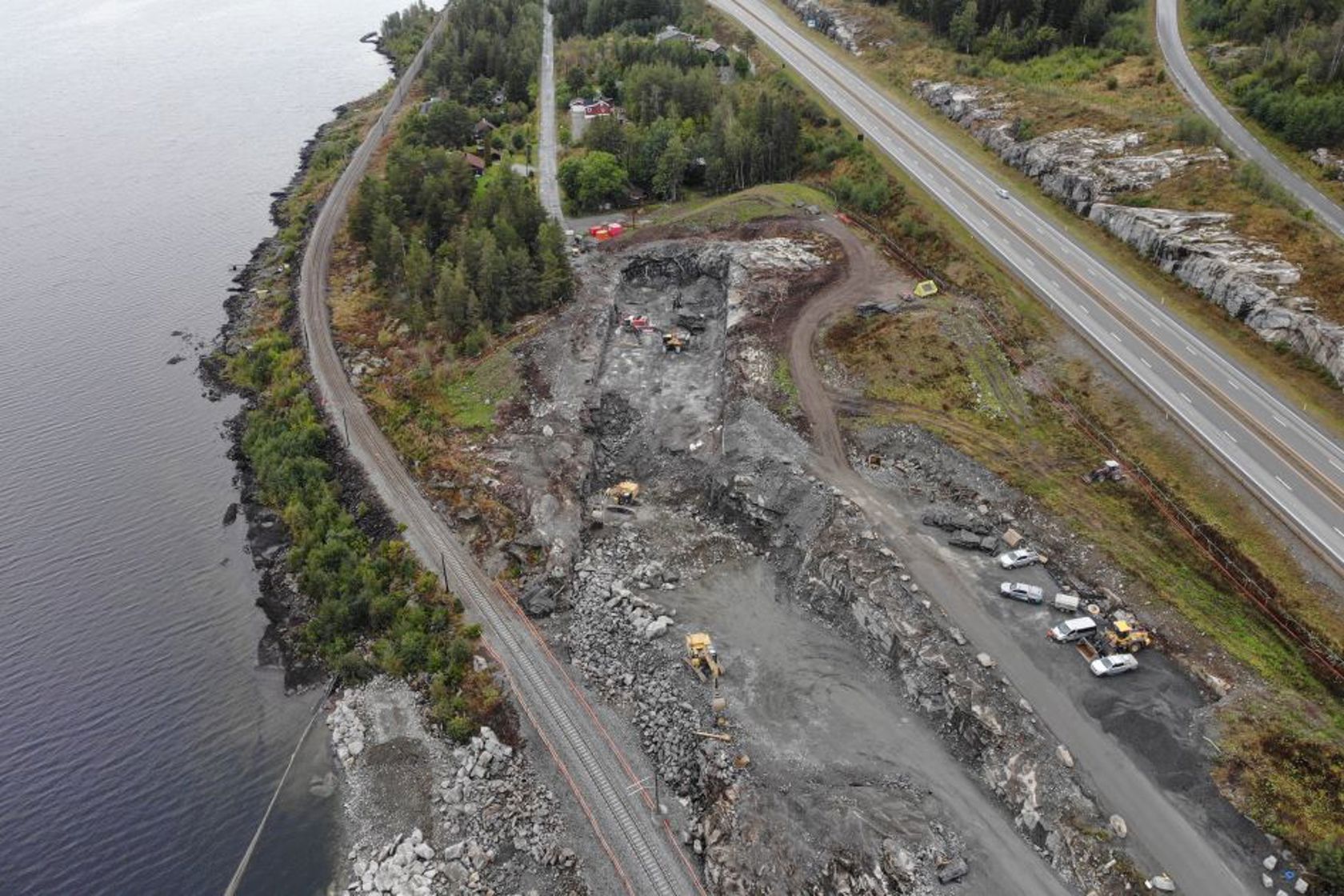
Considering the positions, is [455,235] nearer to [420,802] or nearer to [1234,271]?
[420,802]

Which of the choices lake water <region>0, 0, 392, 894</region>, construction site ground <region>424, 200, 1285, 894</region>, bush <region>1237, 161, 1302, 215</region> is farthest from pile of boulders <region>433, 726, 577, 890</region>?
bush <region>1237, 161, 1302, 215</region>

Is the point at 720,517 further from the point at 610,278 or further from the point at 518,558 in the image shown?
the point at 610,278

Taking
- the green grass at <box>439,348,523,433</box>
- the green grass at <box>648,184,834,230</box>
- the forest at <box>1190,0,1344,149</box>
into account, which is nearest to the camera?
the green grass at <box>439,348,523,433</box>

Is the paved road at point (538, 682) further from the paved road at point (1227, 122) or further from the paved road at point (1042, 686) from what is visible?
the paved road at point (1227, 122)

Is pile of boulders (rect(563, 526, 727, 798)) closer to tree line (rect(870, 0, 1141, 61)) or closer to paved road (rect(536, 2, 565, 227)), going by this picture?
paved road (rect(536, 2, 565, 227))

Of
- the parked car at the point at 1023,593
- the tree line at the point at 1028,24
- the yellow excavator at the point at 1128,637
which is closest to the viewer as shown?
the yellow excavator at the point at 1128,637

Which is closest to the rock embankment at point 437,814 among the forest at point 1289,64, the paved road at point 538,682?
the paved road at point 538,682

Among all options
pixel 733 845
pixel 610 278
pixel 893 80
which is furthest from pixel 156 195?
pixel 733 845
